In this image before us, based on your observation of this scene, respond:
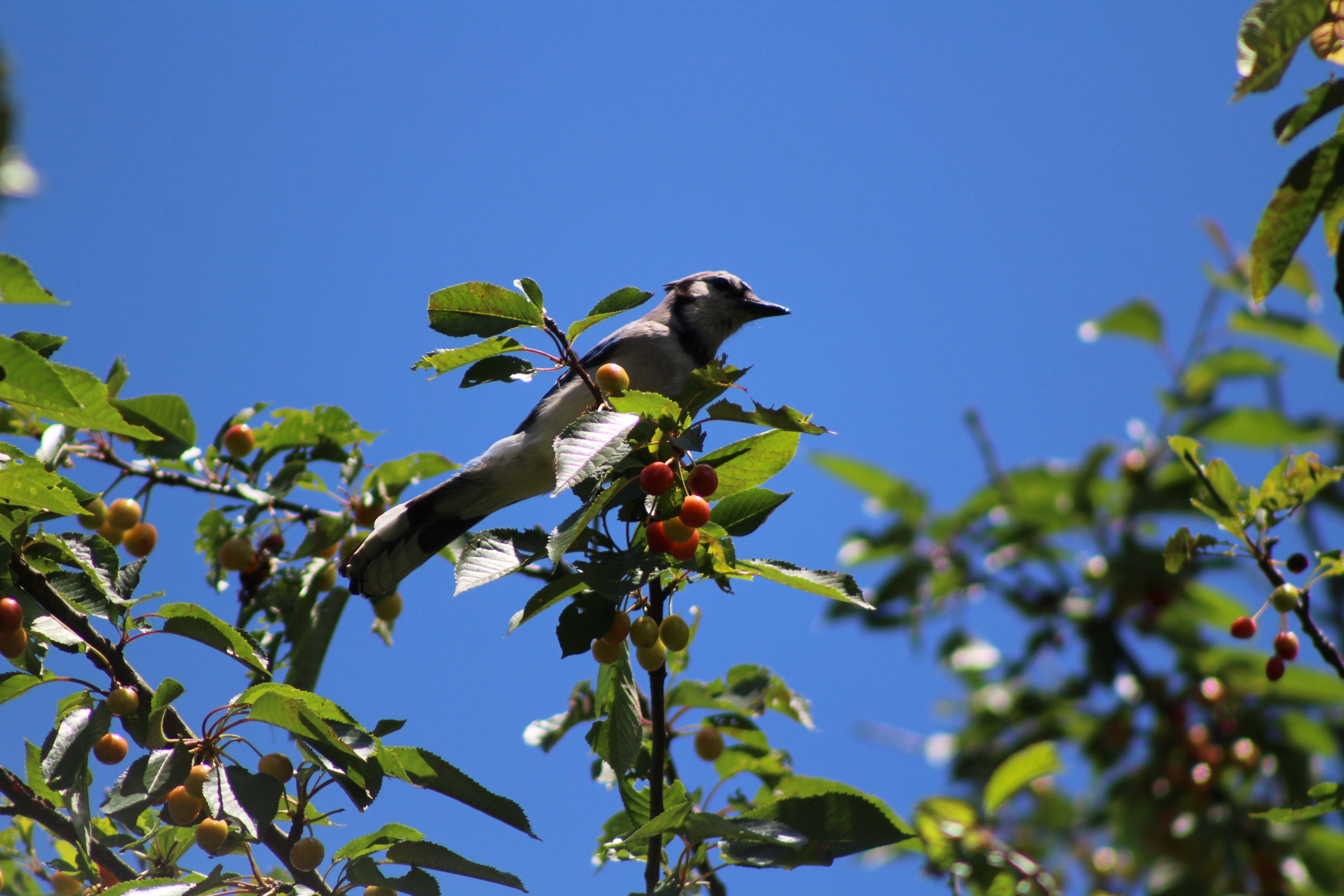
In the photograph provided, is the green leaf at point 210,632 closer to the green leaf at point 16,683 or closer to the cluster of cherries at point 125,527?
the green leaf at point 16,683

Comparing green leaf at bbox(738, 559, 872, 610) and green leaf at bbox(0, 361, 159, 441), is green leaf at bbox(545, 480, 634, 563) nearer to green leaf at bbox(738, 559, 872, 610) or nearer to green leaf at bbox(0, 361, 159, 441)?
green leaf at bbox(738, 559, 872, 610)

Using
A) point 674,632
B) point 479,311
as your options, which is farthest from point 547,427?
point 674,632

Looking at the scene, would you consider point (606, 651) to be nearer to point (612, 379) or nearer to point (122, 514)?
point (612, 379)

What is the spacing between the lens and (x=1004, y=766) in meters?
3.24

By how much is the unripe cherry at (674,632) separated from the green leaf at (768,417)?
0.54 meters

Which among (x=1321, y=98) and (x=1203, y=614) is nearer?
(x=1321, y=98)

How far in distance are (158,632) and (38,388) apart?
2.70 feet

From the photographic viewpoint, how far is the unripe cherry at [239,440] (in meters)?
3.46

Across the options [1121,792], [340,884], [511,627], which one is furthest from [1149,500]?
[340,884]

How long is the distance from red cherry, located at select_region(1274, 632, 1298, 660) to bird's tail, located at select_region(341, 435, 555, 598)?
9.05 feet

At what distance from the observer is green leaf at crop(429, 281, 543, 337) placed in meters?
2.42

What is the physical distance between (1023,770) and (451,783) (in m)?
1.93

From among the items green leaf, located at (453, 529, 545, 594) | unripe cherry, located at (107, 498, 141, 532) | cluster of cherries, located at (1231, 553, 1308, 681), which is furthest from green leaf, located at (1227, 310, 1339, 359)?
unripe cherry, located at (107, 498, 141, 532)

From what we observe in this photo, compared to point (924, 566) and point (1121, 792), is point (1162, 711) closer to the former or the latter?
point (1121, 792)
